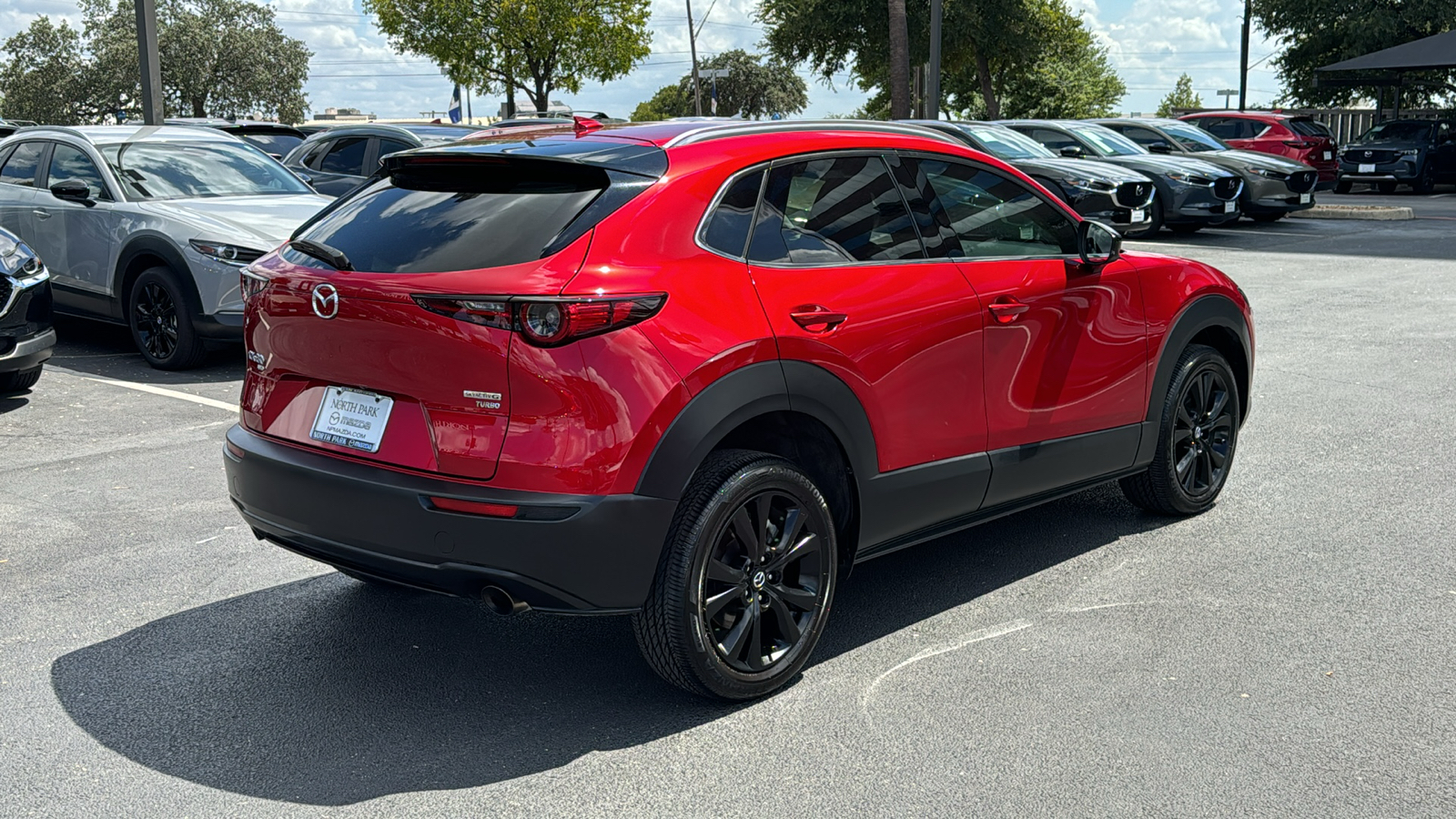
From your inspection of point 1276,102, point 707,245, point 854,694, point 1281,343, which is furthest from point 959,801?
point 1276,102

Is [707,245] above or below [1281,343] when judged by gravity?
above

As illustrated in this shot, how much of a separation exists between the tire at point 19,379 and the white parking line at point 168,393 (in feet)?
1.64

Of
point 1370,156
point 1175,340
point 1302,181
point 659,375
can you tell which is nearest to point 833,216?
point 659,375

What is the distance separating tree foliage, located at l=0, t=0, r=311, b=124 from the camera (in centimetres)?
6938

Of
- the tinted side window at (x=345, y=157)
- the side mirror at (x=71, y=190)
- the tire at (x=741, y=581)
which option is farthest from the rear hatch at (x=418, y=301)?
the tinted side window at (x=345, y=157)

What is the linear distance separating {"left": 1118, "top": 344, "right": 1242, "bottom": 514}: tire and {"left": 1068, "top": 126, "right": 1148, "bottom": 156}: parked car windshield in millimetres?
14248

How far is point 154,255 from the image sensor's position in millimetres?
9336

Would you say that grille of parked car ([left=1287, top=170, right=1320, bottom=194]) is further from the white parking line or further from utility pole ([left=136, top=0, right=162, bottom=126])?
the white parking line

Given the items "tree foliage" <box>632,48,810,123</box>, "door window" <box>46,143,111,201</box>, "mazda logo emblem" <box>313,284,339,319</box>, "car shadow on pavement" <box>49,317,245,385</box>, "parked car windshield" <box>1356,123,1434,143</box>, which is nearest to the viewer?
"mazda logo emblem" <box>313,284,339,319</box>

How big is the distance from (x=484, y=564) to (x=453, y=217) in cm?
101

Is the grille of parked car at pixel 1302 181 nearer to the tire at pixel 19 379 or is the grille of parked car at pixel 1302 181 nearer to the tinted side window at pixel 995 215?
the tinted side window at pixel 995 215

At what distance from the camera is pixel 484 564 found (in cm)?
352

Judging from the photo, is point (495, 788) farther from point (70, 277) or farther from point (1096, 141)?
point (1096, 141)

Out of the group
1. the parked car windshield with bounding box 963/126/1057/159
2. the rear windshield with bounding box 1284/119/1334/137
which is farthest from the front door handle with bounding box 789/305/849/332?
the rear windshield with bounding box 1284/119/1334/137
